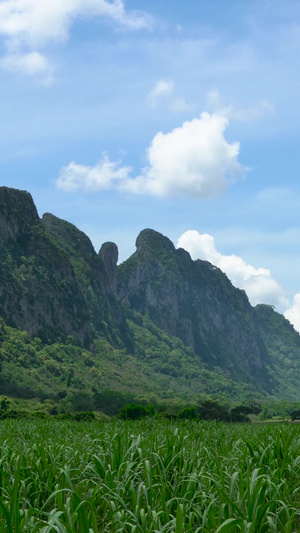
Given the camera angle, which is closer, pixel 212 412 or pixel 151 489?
pixel 151 489

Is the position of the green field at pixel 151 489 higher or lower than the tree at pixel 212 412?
higher

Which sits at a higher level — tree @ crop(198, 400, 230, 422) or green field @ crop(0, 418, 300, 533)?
green field @ crop(0, 418, 300, 533)

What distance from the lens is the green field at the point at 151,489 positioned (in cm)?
637

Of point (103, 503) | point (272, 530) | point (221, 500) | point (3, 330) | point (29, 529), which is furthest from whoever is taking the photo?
point (3, 330)

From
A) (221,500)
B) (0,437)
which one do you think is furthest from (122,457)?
(0,437)

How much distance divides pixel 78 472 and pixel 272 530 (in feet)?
12.7

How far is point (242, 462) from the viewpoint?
9094 millimetres

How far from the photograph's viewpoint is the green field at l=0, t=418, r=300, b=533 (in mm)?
6371

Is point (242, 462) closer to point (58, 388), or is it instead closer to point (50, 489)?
point (50, 489)

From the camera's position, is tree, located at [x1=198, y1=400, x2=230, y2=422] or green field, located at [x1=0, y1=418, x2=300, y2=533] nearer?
green field, located at [x1=0, y1=418, x2=300, y2=533]

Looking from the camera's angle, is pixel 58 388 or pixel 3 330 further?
pixel 3 330

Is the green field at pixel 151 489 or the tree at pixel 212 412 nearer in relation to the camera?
the green field at pixel 151 489

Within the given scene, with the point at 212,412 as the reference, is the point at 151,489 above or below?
above

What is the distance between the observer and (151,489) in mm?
7816
